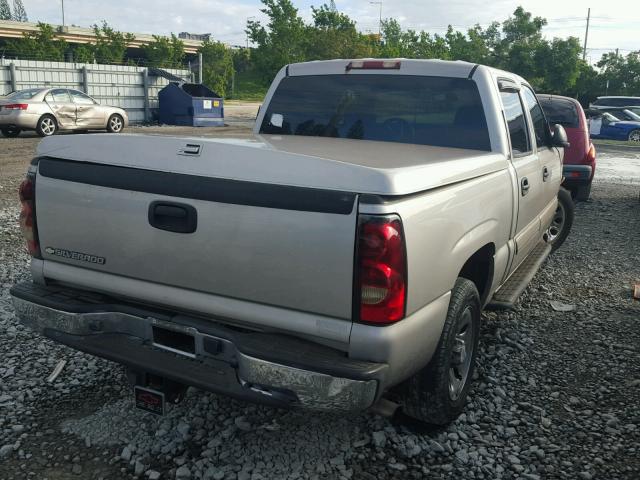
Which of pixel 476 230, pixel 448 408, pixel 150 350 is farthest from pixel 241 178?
pixel 448 408

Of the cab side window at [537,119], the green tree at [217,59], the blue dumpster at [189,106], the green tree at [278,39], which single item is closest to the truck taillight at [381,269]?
the cab side window at [537,119]

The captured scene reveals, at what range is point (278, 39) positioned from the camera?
39344mm

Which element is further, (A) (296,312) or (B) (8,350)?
(B) (8,350)

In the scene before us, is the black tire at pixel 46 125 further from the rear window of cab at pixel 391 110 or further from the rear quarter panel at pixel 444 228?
the rear quarter panel at pixel 444 228

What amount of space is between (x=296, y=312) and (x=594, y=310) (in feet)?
12.2

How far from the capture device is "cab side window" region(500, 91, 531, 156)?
13.7ft

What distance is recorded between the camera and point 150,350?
269 centimetres

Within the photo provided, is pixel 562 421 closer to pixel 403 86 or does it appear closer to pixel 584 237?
pixel 403 86

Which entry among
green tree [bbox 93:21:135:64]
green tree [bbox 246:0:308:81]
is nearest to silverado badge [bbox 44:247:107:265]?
green tree [bbox 246:0:308:81]

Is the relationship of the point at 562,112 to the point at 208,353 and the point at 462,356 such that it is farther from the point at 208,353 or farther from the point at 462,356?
the point at 208,353

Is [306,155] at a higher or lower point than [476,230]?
higher

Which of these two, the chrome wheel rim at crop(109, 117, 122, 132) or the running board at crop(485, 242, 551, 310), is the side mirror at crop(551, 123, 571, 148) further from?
the chrome wheel rim at crop(109, 117, 122, 132)

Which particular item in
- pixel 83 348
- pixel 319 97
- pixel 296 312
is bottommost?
pixel 83 348

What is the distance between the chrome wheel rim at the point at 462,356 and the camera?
317 cm
